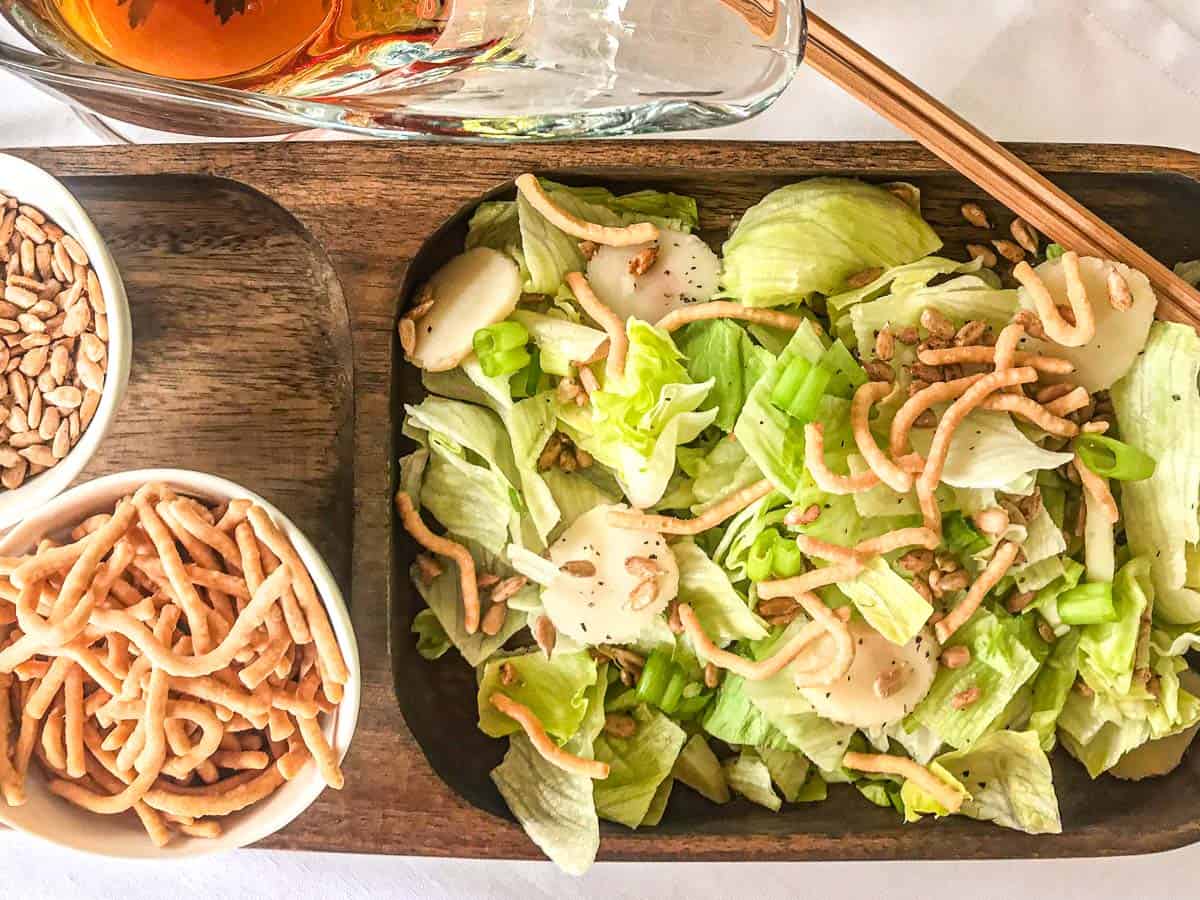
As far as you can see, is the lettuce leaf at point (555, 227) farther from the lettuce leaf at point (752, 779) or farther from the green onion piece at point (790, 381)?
the lettuce leaf at point (752, 779)

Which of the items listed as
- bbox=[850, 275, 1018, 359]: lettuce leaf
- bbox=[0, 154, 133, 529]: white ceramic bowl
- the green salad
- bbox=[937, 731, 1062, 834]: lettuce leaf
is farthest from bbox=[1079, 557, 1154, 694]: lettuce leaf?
bbox=[0, 154, 133, 529]: white ceramic bowl

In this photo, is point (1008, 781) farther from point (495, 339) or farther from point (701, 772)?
point (495, 339)

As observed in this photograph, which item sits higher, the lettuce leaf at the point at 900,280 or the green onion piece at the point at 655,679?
the lettuce leaf at the point at 900,280

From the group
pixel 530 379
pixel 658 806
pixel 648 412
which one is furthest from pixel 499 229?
pixel 658 806

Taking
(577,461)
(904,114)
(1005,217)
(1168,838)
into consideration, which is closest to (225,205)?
(577,461)

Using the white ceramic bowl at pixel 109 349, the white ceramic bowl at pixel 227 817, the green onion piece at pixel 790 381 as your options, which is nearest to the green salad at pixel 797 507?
the green onion piece at pixel 790 381
